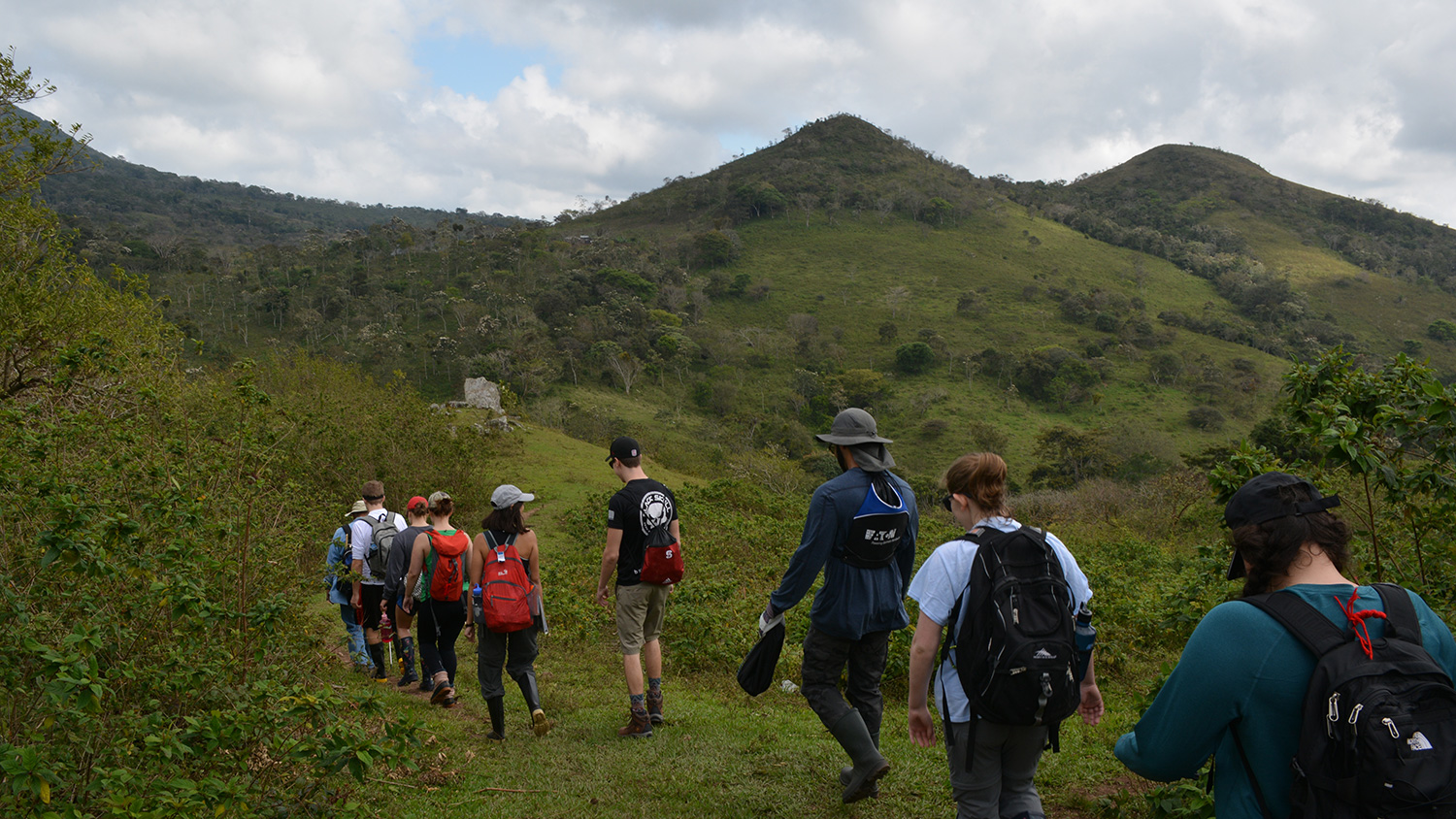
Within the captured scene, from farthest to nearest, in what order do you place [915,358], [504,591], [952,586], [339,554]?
1. [915,358]
2. [339,554]
3. [504,591]
4. [952,586]

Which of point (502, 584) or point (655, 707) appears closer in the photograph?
point (502, 584)

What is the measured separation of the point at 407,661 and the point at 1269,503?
626 cm

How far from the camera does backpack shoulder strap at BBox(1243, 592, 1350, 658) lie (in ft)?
5.17

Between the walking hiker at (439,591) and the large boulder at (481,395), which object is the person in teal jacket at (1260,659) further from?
the large boulder at (481,395)

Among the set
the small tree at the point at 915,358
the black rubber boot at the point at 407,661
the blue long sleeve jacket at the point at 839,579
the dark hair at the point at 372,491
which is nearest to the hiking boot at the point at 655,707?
the blue long sleeve jacket at the point at 839,579

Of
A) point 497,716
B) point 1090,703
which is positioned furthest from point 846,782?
point 497,716

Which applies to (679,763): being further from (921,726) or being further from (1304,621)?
(1304,621)

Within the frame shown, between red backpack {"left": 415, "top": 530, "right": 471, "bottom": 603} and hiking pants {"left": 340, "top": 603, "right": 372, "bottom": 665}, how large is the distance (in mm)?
1757

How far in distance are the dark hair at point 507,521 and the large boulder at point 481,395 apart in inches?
855

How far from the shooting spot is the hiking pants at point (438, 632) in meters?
5.50

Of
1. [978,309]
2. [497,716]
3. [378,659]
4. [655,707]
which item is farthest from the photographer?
[978,309]

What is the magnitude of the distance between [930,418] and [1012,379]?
8783 millimetres

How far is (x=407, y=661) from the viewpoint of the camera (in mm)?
6379

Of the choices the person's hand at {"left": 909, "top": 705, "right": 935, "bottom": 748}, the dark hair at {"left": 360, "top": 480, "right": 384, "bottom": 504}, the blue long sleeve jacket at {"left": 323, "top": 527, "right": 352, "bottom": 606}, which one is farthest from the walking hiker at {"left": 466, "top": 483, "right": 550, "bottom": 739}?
the person's hand at {"left": 909, "top": 705, "right": 935, "bottom": 748}
